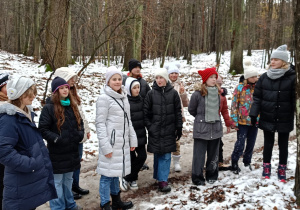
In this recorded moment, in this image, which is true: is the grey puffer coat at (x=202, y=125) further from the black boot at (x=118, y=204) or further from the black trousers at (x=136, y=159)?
the black boot at (x=118, y=204)

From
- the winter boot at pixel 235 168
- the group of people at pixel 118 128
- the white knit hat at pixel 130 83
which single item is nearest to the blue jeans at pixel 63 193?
the group of people at pixel 118 128

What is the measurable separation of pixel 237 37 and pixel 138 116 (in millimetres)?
14400

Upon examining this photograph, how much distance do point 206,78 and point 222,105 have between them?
0.73 m

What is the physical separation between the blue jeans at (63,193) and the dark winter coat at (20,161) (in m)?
0.61

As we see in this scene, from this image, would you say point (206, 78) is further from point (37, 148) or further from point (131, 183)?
point (37, 148)

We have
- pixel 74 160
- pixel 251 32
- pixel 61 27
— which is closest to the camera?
pixel 74 160

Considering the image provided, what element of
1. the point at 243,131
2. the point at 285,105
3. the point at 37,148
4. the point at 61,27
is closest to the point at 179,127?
the point at 243,131

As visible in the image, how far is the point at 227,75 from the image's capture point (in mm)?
17141

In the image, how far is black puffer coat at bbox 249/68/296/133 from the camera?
378 cm

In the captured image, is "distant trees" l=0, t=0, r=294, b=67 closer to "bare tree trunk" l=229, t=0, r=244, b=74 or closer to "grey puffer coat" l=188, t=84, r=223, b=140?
"bare tree trunk" l=229, t=0, r=244, b=74

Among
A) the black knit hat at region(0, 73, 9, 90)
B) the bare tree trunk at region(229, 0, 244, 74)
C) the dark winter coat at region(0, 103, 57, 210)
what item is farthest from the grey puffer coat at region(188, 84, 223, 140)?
the bare tree trunk at region(229, 0, 244, 74)

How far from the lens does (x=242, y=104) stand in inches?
180

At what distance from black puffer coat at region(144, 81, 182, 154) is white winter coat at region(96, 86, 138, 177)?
25.4 inches

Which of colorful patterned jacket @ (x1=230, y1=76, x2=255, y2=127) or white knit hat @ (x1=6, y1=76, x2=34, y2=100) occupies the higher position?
white knit hat @ (x1=6, y1=76, x2=34, y2=100)
